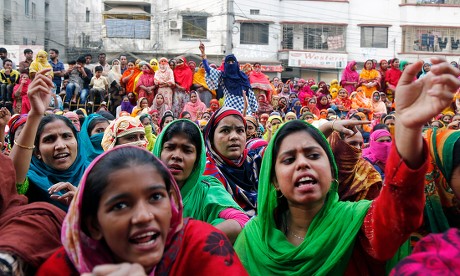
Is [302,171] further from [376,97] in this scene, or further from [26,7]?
[26,7]

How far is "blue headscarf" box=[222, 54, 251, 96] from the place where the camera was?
11203mm

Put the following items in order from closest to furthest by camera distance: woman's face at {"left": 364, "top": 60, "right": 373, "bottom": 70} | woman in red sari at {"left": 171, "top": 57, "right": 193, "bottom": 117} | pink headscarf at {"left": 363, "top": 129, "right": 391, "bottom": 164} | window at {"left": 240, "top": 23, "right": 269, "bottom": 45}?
pink headscarf at {"left": 363, "top": 129, "right": 391, "bottom": 164} < woman in red sari at {"left": 171, "top": 57, "right": 193, "bottom": 117} < woman's face at {"left": 364, "top": 60, "right": 373, "bottom": 70} < window at {"left": 240, "top": 23, "right": 269, "bottom": 45}

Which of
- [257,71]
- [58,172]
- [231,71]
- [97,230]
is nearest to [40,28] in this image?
[257,71]

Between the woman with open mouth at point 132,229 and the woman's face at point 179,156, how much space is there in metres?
1.42

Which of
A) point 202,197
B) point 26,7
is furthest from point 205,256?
point 26,7

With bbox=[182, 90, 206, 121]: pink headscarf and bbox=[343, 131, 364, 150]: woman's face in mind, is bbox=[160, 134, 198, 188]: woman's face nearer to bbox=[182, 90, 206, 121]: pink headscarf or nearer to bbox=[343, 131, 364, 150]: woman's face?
bbox=[343, 131, 364, 150]: woman's face

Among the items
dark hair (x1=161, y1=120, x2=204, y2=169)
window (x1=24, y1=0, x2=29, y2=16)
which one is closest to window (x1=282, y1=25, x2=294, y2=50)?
window (x1=24, y1=0, x2=29, y2=16)

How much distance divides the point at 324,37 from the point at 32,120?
30488 millimetres

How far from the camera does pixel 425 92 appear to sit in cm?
175

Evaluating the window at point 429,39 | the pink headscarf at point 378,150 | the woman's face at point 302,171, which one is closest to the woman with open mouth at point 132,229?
the woman's face at point 302,171

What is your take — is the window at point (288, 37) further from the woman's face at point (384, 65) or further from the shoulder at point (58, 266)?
the shoulder at point (58, 266)

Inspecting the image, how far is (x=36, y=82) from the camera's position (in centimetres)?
294

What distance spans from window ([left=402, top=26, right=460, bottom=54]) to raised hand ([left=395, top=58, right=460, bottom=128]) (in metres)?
32.7

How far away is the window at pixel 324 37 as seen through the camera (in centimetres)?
3203
